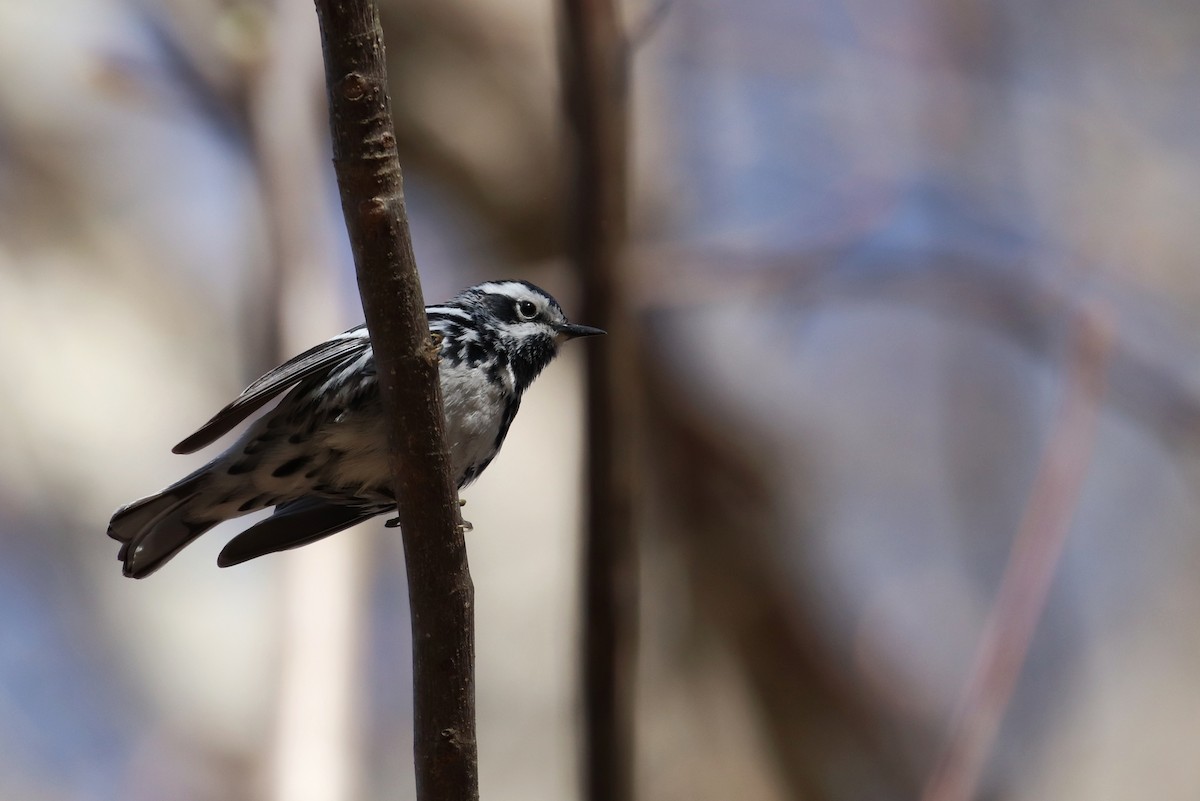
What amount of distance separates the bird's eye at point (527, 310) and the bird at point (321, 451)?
0.48 ft

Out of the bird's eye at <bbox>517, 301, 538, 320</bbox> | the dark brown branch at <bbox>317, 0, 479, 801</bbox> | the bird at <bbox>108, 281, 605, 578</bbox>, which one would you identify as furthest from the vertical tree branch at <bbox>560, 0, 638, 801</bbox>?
the dark brown branch at <bbox>317, 0, 479, 801</bbox>

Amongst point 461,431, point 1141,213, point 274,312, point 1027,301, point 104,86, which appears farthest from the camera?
point 1141,213

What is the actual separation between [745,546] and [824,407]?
3.02 ft

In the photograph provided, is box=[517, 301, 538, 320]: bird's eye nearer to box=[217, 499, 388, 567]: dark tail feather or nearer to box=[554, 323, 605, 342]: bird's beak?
box=[554, 323, 605, 342]: bird's beak

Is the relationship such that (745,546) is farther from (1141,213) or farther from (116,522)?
(116,522)

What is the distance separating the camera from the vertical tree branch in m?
2.85

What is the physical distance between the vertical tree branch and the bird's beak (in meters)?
0.03

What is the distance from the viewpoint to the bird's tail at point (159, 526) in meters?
2.73

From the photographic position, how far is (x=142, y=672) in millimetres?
5621

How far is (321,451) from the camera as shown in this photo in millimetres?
2633

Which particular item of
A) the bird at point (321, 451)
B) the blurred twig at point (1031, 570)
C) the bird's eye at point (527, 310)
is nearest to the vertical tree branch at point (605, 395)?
the bird's eye at point (527, 310)

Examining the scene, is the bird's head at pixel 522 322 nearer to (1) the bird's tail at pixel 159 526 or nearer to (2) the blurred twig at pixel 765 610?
(1) the bird's tail at pixel 159 526

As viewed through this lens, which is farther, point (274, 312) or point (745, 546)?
point (745, 546)

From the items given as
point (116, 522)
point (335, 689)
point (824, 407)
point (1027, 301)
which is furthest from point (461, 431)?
point (824, 407)
